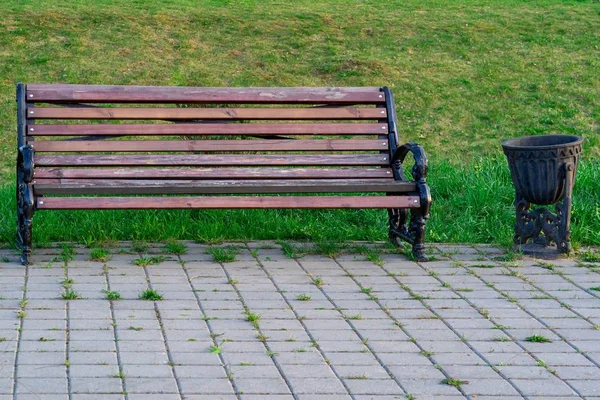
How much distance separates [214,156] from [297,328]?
88.8 inches

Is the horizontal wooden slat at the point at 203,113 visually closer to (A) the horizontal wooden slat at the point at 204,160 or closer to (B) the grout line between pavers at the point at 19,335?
(A) the horizontal wooden slat at the point at 204,160

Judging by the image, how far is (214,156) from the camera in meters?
6.80

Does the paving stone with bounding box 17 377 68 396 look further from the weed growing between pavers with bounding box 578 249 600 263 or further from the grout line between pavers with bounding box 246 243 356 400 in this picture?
the weed growing between pavers with bounding box 578 249 600 263

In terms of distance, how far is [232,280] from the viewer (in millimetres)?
5715

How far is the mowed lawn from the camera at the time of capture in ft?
29.8

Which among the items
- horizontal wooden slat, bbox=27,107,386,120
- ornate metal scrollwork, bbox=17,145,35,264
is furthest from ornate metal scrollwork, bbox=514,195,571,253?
ornate metal scrollwork, bbox=17,145,35,264

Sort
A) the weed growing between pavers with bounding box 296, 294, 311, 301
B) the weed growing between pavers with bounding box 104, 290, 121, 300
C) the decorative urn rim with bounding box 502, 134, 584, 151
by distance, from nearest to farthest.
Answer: the weed growing between pavers with bounding box 104, 290, 121, 300
the weed growing between pavers with bounding box 296, 294, 311, 301
the decorative urn rim with bounding box 502, 134, 584, 151

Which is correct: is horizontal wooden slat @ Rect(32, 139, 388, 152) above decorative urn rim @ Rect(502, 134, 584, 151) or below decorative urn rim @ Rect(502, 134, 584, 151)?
below

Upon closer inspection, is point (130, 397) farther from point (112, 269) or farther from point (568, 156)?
point (568, 156)

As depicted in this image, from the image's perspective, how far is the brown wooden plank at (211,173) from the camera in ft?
21.2

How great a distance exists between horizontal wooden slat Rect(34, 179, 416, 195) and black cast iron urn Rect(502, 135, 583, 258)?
727 millimetres

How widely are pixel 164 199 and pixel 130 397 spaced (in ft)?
7.87

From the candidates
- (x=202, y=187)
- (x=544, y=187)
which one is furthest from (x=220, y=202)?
(x=544, y=187)

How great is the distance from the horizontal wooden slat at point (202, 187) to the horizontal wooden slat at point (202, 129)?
0.37 meters
